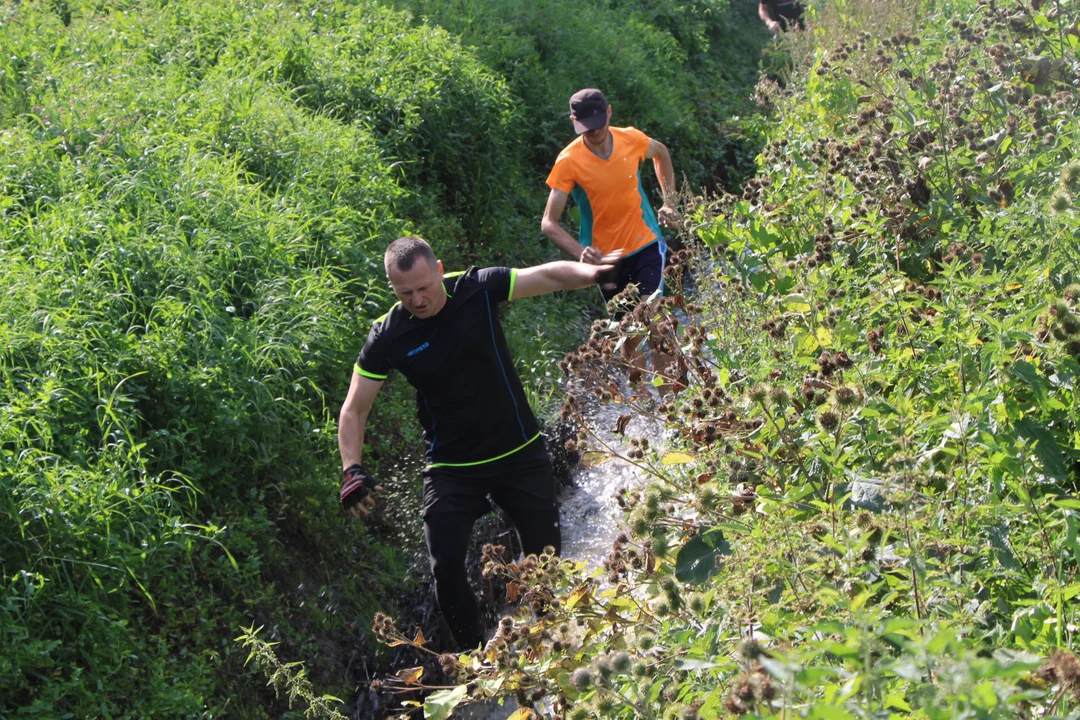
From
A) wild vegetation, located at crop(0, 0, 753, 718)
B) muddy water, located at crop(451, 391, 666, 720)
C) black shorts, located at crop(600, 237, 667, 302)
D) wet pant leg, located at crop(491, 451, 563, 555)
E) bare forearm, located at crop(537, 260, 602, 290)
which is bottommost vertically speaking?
muddy water, located at crop(451, 391, 666, 720)

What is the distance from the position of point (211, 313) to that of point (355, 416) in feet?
5.05

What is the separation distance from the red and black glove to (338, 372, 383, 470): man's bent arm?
15 centimetres

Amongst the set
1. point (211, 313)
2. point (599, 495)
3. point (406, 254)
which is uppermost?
point (406, 254)

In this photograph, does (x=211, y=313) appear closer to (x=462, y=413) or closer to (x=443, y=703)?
(x=462, y=413)

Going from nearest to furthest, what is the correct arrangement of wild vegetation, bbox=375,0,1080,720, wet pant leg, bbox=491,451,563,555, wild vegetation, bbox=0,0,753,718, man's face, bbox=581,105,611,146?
wild vegetation, bbox=375,0,1080,720 → wild vegetation, bbox=0,0,753,718 → wet pant leg, bbox=491,451,563,555 → man's face, bbox=581,105,611,146

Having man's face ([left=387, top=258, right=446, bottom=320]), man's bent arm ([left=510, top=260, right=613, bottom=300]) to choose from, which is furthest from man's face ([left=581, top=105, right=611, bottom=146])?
man's face ([left=387, top=258, right=446, bottom=320])

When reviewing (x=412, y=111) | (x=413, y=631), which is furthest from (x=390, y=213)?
(x=413, y=631)

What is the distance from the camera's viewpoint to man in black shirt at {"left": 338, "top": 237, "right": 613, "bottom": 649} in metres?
4.96

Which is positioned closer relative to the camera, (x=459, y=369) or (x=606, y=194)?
(x=459, y=369)

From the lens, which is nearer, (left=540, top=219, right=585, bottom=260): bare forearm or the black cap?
(left=540, top=219, right=585, bottom=260): bare forearm

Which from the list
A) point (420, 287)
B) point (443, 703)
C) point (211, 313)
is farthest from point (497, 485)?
point (211, 313)

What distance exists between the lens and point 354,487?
4742 millimetres

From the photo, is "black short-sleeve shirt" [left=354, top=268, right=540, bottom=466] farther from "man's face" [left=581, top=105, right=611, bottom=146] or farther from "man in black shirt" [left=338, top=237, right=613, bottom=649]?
"man's face" [left=581, top=105, right=611, bottom=146]

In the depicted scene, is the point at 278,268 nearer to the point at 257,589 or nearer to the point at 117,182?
the point at 117,182
